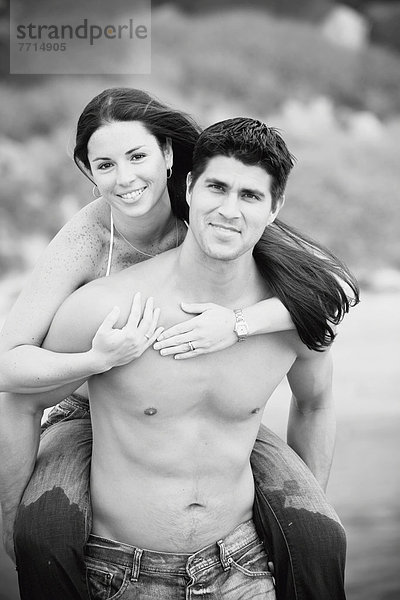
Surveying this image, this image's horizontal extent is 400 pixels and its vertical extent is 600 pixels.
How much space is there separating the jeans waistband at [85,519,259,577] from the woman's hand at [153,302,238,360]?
42cm

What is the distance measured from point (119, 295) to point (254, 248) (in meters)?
0.33

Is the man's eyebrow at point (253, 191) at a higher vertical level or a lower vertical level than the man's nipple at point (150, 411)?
higher

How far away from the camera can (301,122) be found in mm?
5340

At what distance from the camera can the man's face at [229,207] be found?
6.07 feet

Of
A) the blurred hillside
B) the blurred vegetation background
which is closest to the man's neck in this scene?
the blurred vegetation background

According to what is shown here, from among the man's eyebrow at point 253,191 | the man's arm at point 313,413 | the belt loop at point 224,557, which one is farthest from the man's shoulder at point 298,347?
the belt loop at point 224,557

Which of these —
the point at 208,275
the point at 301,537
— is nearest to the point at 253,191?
the point at 208,275

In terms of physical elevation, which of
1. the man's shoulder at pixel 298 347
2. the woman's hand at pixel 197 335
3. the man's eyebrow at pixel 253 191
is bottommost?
the man's shoulder at pixel 298 347

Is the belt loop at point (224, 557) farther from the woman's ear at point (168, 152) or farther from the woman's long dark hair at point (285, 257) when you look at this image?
the woman's ear at point (168, 152)

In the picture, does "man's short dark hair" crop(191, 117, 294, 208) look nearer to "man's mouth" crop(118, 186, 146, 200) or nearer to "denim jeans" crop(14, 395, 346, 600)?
"man's mouth" crop(118, 186, 146, 200)

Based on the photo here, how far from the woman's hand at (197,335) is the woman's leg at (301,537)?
41cm

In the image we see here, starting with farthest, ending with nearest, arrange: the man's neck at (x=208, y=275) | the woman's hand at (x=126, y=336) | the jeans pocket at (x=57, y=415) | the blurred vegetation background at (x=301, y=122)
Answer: the blurred vegetation background at (x=301, y=122), the jeans pocket at (x=57, y=415), the man's neck at (x=208, y=275), the woman's hand at (x=126, y=336)

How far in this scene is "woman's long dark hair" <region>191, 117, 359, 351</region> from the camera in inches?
73.4

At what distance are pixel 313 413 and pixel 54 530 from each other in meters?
0.71
